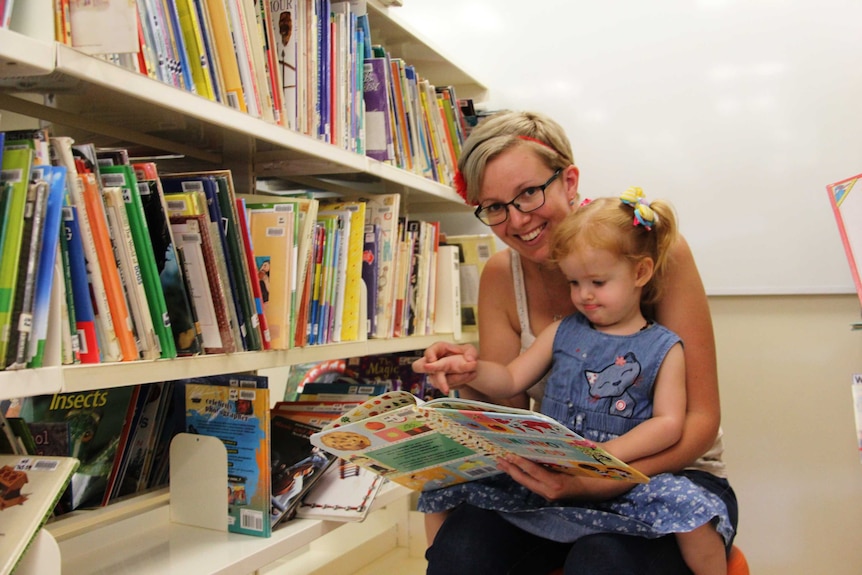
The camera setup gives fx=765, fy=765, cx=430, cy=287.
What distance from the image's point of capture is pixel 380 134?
1739 mm

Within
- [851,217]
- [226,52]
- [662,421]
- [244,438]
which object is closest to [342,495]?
[244,438]

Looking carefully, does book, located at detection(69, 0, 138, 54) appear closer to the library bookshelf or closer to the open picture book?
the library bookshelf

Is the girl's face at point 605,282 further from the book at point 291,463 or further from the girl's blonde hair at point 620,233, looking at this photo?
the book at point 291,463

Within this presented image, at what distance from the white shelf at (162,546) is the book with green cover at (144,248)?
356 millimetres

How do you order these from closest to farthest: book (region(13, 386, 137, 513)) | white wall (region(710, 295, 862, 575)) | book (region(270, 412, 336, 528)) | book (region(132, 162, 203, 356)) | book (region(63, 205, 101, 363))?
book (region(63, 205, 101, 363)) → book (region(132, 162, 203, 356)) → book (region(13, 386, 137, 513)) → book (region(270, 412, 336, 528)) → white wall (region(710, 295, 862, 575))

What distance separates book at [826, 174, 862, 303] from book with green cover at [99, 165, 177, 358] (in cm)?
116

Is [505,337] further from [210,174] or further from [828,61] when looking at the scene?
[828,61]

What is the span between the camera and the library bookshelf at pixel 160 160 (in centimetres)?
90

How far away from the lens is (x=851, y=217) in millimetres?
1398

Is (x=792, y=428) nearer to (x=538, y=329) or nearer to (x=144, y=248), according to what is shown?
(x=538, y=329)

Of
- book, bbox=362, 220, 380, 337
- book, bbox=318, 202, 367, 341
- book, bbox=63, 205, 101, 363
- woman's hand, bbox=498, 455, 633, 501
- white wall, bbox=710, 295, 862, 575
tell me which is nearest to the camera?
book, bbox=63, 205, 101, 363

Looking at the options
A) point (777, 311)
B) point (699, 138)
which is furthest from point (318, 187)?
point (777, 311)

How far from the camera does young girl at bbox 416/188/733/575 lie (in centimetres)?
119

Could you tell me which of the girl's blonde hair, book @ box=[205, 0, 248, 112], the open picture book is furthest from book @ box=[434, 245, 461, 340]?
book @ box=[205, 0, 248, 112]
